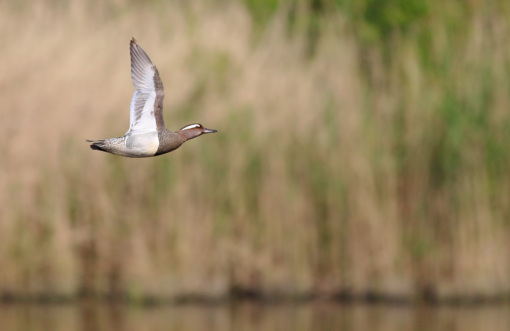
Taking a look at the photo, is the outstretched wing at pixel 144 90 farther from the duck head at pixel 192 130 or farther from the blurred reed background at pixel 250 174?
the blurred reed background at pixel 250 174

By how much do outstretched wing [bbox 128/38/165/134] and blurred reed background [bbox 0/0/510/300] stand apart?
3964 mm

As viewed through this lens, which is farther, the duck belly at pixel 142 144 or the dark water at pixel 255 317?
the dark water at pixel 255 317

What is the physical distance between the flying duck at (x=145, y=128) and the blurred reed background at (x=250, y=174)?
156 inches

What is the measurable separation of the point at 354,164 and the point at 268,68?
105 centimetres

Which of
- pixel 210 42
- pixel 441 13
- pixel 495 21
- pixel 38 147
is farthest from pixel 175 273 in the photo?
pixel 441 13

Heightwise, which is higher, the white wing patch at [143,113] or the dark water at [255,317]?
the white wing patch at [143,113]

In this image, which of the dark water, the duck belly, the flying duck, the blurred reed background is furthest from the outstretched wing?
the dark water

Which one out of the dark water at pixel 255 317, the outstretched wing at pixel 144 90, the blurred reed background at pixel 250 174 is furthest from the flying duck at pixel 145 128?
the dark water at pixel 255 317

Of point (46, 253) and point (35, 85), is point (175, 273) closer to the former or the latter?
point (46, 253)

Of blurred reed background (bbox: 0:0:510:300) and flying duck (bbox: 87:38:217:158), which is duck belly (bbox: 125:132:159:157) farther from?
blurred reed background (bbox: 0:0:510:300)

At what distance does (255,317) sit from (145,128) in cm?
482

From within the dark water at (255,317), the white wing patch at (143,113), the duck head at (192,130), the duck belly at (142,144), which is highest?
the white wing patch at (143,113)

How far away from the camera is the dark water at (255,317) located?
7.24 m

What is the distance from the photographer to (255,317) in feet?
24.8
